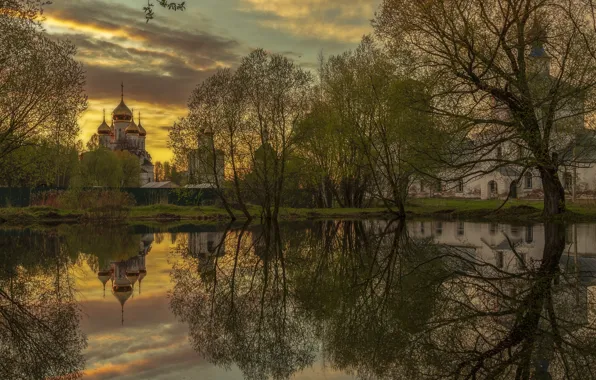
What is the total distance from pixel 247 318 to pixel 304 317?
775 millimetres

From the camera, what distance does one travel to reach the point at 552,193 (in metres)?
28.4

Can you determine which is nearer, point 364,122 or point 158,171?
point 364,122

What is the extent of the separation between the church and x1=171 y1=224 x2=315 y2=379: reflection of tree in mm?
115628

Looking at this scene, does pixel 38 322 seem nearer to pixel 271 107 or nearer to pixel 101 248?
pixel 101 248

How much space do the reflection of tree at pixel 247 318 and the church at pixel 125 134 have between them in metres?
116

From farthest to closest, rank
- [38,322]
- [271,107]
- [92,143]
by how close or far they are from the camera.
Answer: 1. [92,143]
2. [271,107]
3. [38,322]

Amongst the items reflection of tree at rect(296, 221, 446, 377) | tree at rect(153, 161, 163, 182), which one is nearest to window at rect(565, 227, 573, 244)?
reflection of tree at rect(296, 221, 446, 377)

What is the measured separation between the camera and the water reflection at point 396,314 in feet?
18.1

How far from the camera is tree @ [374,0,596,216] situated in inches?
885

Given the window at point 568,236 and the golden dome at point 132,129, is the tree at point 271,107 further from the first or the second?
the golden dome at point 132,129

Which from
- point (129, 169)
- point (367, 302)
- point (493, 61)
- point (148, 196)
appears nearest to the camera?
point (367, 302)

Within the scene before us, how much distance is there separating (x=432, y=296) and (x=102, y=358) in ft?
16.4

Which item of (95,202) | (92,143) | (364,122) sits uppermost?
(92,143)

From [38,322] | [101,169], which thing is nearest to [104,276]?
[38,322]
